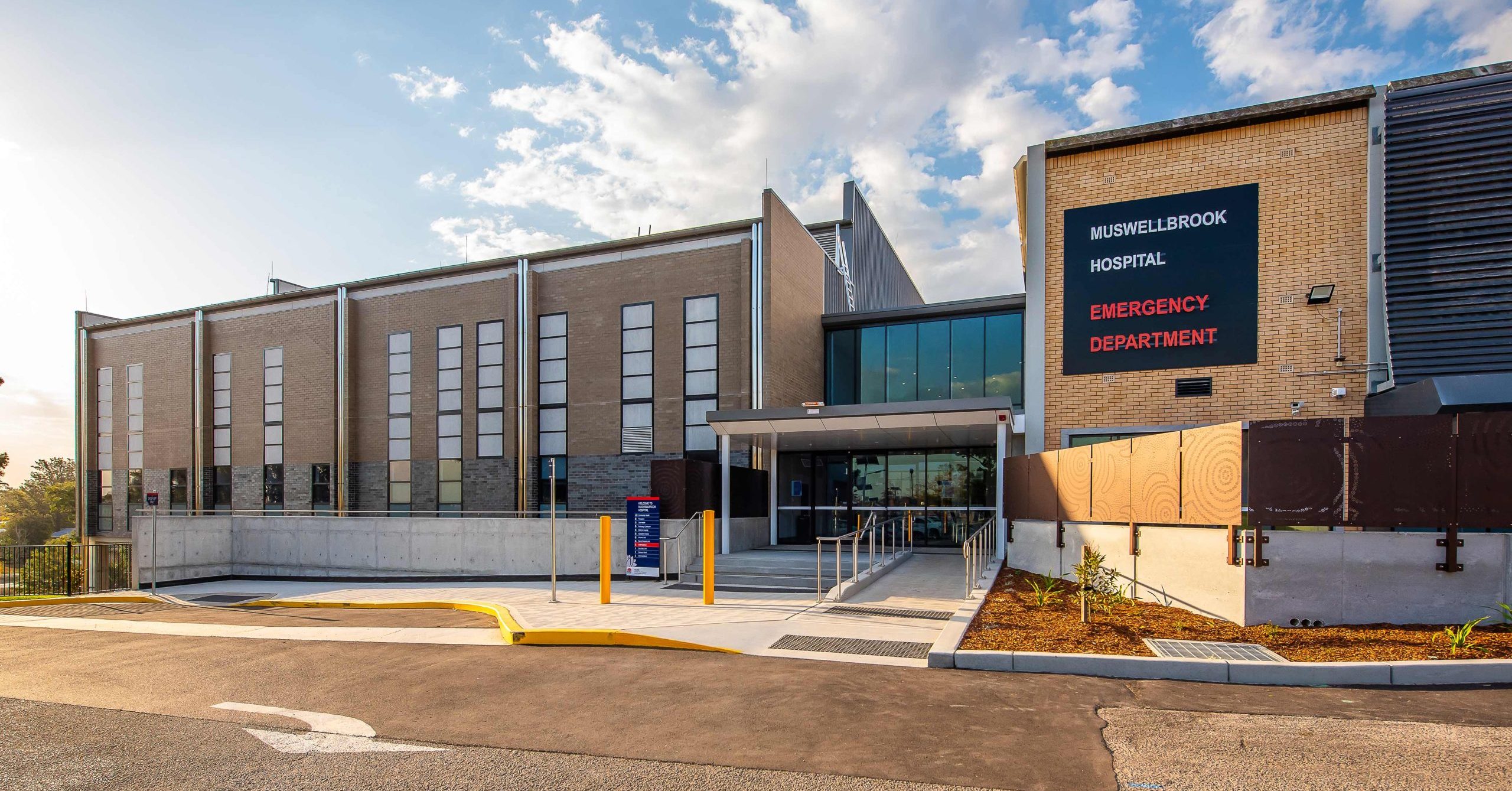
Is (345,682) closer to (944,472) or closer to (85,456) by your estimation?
(944,472)

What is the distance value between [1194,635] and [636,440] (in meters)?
17.5

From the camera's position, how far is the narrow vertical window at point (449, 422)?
26391mm

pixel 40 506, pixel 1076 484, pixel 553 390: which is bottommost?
pixel 40 506

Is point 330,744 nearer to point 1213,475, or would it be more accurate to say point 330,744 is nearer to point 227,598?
point 1213,475

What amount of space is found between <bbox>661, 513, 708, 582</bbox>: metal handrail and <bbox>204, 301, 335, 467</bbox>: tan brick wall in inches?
719

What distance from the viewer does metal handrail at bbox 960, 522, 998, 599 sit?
12.7m

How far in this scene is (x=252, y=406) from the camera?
101 feet

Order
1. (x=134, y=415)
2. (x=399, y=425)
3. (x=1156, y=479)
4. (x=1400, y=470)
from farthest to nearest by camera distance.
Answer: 1. (x=134, y=415)
2. (x=399, y=425)
3. (x=1156, y=479)
4. (x=1400, y=470)

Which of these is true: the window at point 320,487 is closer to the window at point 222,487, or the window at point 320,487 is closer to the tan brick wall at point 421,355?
the tan brick wall at point 421,355

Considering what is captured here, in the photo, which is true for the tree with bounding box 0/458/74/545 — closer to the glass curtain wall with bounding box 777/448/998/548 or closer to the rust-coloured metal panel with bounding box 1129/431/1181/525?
the glass curtain wall with bounding box 777/448/998/548

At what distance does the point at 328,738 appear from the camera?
5938mm

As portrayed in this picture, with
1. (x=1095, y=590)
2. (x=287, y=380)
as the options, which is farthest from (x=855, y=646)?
(x=287, y=380)

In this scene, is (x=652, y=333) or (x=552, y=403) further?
(x=552, y=403)

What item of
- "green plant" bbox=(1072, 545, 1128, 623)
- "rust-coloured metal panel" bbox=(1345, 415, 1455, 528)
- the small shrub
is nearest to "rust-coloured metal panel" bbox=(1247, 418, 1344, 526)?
"rust-coloured metal panel" bbox=(1345, 415, 1455, 528)
